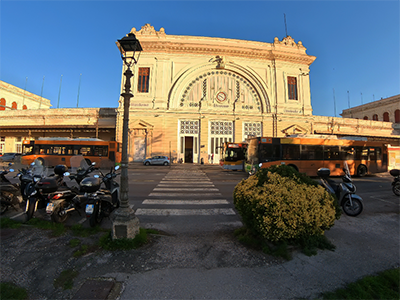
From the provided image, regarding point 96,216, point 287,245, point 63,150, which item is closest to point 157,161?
point 63,150

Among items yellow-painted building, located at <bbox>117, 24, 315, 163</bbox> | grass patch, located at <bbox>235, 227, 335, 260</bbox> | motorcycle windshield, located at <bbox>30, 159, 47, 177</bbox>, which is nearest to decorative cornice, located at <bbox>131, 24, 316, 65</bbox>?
yellow-painted building, located at <bbox>117, 24, 315, 163</bbox>

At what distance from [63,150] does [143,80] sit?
1544 cm

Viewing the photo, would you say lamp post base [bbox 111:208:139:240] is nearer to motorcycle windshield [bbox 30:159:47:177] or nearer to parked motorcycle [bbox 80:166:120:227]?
parked motorcycle [bbox 80:166:120:227]

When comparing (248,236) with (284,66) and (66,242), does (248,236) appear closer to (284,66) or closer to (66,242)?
(66,242)

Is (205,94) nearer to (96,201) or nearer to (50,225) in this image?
(96,201)

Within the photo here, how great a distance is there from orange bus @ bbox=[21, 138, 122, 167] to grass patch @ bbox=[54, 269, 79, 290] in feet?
59.0

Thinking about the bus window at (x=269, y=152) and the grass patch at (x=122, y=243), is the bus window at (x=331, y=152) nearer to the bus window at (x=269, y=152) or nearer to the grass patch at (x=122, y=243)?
the bus window at (x=269, y=152)

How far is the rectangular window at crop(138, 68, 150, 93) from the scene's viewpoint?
28.7 m

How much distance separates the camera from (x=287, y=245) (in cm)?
328

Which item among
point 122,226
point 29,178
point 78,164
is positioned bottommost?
point 122,226

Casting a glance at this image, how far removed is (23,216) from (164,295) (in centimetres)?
523

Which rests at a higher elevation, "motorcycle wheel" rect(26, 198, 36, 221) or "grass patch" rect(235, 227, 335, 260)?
"motorcycle wheel" rect(26, 198, 36, 221)

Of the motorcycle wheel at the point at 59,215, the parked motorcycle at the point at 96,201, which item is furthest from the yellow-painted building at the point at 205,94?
the motorcycle wheel at the point at 59,215

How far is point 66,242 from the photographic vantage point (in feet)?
12.2
